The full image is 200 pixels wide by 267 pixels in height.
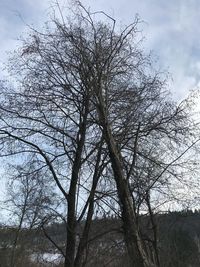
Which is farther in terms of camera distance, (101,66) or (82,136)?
(82,136)

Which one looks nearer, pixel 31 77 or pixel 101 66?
pixel 101 66

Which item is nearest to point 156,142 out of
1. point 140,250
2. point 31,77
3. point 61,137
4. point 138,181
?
point 138,181

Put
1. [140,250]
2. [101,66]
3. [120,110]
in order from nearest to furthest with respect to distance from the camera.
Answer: [140,250] → [101,66] → [120,110]

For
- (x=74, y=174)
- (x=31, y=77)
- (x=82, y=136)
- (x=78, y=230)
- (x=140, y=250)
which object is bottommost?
(x=140, y=250)

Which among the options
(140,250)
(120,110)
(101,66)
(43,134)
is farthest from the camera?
(43,134)

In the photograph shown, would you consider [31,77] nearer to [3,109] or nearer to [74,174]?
[3,109]

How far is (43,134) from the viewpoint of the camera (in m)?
12.8

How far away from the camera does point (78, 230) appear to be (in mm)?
12594

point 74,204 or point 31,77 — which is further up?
point 31,77

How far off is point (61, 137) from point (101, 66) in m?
2.87

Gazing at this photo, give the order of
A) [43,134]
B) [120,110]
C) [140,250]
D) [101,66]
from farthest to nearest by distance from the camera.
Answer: [43,134]
[120,110]
[101,66]
[140,250]

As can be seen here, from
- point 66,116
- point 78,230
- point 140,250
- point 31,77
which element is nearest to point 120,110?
point 66,116

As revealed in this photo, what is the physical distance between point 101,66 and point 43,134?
2.97 meters

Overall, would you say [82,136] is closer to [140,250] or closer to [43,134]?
[43,134]
